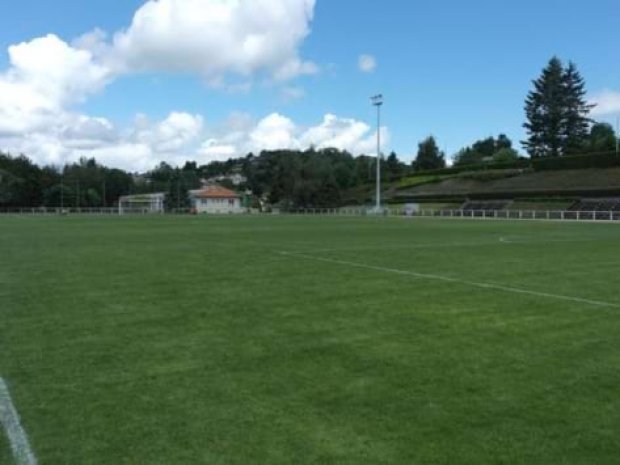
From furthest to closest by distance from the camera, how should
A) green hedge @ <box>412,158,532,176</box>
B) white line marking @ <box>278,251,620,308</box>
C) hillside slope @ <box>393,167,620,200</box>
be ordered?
green hedge @ <box>412,158,532,176</box>, hillside slope @ <box>393,167,620,200</box>, white line marking @ <box>278,251,620,308</box>

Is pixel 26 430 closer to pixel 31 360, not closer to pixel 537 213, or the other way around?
pixel 31 360

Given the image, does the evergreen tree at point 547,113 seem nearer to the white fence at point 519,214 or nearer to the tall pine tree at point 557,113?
the tall pine tree at point 557,113

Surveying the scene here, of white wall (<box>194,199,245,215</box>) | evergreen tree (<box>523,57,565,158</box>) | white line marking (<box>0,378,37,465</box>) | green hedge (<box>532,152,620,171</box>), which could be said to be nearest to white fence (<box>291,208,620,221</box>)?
green hedge (<box>532,152,620,171</box>)

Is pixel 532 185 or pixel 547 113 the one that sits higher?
pixel 547 113

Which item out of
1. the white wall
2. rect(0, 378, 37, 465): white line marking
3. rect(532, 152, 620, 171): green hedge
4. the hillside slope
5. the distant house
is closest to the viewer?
rect(0, 378, 37, 465): white line marking

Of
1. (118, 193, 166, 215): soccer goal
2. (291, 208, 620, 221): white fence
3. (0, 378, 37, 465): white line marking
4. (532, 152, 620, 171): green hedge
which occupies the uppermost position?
(532, 152, 620, 171): green hedge

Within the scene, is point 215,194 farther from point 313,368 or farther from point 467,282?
point 313,368

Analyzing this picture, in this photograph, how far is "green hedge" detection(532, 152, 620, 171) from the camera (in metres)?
85.1

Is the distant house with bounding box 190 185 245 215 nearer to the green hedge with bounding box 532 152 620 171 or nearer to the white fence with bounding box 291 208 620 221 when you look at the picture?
the white fence with bounding box 291 208 620 221

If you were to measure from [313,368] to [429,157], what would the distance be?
485 ft

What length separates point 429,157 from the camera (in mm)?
151625

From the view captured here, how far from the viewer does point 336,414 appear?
18.4 feet

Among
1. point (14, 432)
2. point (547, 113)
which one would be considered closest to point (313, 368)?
point (14, 432)

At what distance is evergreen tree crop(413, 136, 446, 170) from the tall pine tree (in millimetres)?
32565
